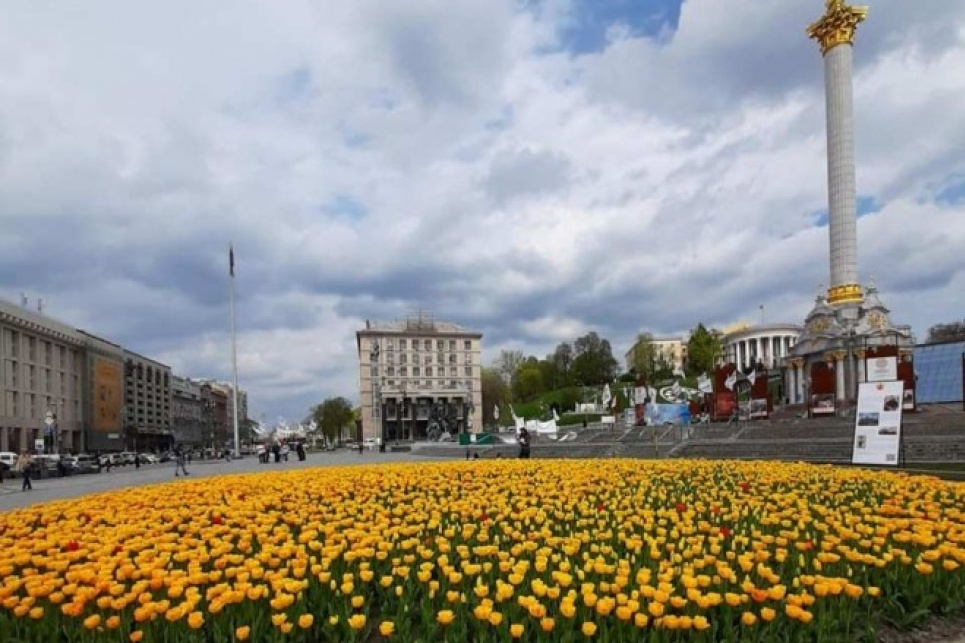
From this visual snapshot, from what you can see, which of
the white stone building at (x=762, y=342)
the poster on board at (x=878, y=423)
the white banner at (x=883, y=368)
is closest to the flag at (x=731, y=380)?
the white banner at (x=883, y=368)

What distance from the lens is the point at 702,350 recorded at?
435 ft

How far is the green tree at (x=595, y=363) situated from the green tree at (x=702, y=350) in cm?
1681

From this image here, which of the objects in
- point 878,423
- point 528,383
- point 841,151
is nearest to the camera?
point 878,423

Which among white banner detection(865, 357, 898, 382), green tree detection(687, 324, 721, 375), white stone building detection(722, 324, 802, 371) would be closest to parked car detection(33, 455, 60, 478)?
white banner detection(865, 357, 898, 382)

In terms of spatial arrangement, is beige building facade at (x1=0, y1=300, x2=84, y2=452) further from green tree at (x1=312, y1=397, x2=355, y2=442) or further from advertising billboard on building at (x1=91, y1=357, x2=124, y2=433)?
green tree at (x1=312, y1=397, x2=355, y2=442)

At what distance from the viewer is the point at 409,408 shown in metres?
145

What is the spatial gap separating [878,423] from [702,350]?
118 m

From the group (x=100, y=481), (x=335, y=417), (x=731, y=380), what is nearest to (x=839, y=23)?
(x=731, y=380)

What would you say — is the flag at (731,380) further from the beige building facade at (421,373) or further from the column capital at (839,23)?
the beige building facade at (421,373)

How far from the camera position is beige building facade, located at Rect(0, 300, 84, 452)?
8675 cm

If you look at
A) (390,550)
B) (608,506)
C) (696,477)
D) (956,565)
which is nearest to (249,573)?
(390,550)

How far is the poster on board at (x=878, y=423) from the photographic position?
60.0 feet

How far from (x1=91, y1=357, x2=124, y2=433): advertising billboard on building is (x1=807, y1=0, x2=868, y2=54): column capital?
347 ft

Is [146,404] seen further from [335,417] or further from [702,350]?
[702,350]
